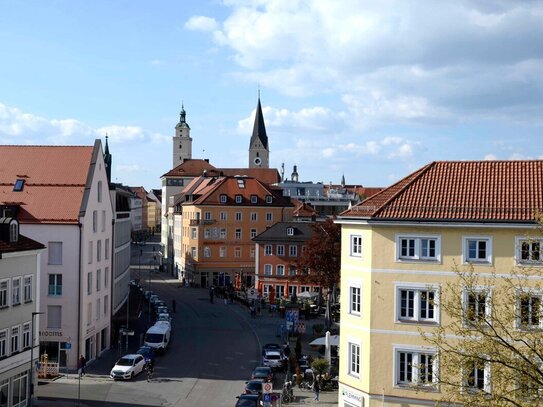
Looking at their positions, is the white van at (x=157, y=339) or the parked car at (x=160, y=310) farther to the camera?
the parked car at (x=160, y=310)

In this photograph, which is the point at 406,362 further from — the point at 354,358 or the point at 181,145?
the point at 181,145

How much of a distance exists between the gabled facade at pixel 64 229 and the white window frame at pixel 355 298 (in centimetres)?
1862

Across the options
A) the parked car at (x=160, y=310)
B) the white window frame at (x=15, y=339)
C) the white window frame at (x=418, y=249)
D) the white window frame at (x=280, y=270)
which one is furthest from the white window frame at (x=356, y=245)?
the white window frame at (x=280, y=270)

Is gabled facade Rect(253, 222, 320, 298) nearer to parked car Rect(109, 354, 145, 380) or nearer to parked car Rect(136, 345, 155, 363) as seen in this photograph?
parked car Rect(136, 345, 155, 363)

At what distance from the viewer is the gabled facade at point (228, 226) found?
314 ft

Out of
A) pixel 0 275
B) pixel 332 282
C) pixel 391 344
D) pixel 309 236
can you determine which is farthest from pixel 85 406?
pixel 309 236

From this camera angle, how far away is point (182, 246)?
103938 mm

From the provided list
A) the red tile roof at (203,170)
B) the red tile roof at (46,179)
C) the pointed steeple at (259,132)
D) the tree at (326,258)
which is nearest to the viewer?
the red tile roof at (46,179)

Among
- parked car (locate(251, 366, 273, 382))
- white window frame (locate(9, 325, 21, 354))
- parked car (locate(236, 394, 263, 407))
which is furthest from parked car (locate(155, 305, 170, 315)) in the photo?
parked car (locate(236, 394, 263, 407))

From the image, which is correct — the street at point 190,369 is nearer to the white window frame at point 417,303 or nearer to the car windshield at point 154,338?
the car windshield at point 154,338

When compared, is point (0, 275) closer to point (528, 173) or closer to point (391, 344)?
point (391, 344)

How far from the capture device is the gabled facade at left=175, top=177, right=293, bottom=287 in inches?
3765

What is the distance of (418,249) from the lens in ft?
108

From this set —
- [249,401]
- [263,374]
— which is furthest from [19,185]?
[249,401]
